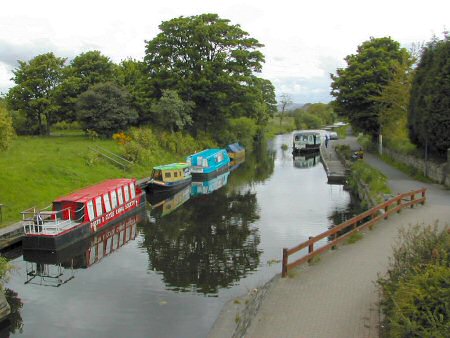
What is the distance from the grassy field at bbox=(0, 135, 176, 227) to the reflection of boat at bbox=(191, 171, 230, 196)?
4.11 meters

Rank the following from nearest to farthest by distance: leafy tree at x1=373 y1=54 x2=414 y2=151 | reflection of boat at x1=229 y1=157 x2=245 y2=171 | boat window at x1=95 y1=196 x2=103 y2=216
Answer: boat window at x1=95 y1=196 x2=103 y2=216 → leafy tree at x1=373 y1=54 x2=414 y2=151 → reflection of boat at x1=229 y1=157 x2=245 y2=171

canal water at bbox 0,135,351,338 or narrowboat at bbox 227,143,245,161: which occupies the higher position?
narrowboat at bbox 227,143,245,161

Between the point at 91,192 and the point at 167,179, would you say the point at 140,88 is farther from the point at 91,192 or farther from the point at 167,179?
the point at 91,192

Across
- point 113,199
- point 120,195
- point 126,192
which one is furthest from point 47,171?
point 113,199

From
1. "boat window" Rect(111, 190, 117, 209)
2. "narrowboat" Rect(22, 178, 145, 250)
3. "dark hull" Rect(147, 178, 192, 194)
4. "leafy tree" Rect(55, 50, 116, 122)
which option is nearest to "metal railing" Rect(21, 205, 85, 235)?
"narrowboat" Rect(22, 178, 145, 250)

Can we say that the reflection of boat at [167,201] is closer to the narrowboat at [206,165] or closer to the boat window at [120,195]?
the boat window at [120,195]

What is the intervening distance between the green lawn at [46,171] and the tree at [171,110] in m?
6.61

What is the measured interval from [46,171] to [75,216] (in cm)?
910

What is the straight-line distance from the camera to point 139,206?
26609 millimetres

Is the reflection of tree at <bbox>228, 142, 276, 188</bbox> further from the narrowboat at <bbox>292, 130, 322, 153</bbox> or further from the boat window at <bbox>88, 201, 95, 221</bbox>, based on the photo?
the boat window at <bbox>88, 201, 95, 221</bbox>

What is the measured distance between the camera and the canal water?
43.0 feet

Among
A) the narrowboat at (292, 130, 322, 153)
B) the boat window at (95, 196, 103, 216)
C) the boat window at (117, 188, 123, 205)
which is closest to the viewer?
the boat window at (95, 196, 103, 216)

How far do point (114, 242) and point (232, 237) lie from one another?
17.8ft

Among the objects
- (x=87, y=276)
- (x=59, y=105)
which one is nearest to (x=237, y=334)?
(x=87, y=276)
